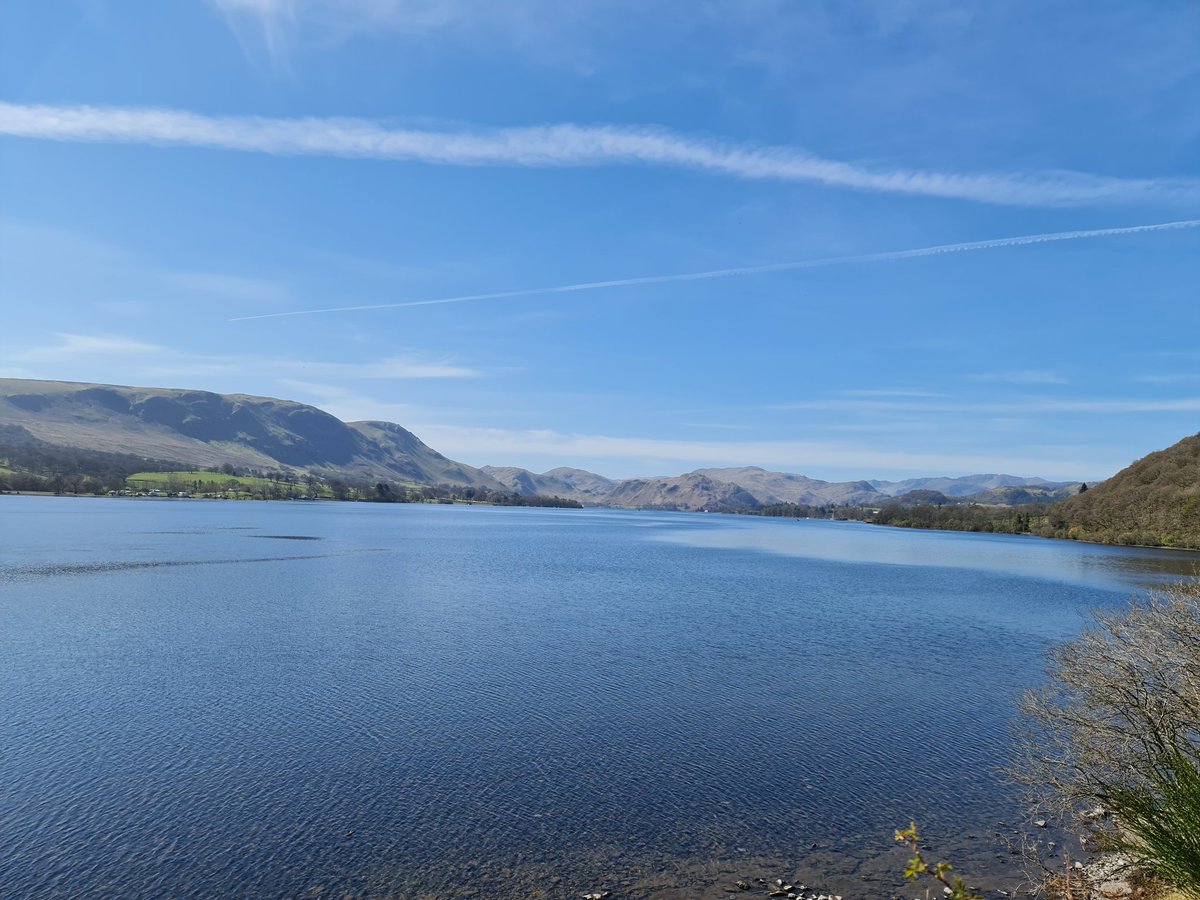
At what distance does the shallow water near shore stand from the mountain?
111958 mm

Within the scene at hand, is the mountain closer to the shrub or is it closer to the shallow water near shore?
the shallow water near shore

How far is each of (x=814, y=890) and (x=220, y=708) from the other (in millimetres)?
22763

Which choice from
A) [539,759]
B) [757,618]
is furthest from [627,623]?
[539,759]

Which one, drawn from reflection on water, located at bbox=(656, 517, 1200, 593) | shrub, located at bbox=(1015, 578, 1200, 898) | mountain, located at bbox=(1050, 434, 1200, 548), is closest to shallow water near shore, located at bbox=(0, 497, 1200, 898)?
shrub, located at bbox=(1015, 578, 1200, 898)

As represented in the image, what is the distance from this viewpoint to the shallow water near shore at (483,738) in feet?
54.8

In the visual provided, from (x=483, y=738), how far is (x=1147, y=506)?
573 feet

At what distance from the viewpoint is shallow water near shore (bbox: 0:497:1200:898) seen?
1670cm

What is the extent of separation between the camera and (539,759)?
23.2m

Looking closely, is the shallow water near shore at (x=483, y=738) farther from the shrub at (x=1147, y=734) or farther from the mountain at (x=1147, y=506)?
the mountain at (x=1147, y=506)

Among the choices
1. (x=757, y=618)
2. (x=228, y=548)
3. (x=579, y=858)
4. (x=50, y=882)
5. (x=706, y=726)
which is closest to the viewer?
(x=50, y=882)

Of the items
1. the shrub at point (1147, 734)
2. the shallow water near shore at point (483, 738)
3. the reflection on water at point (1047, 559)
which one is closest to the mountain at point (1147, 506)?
the reflection on water at point (1047, 559)

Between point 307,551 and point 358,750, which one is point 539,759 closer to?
point 358,750

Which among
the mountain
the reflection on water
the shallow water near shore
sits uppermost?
the mountain

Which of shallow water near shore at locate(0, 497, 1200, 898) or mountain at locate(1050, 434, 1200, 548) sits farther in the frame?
mountain at locate(1050, 434, 1200, 548)
